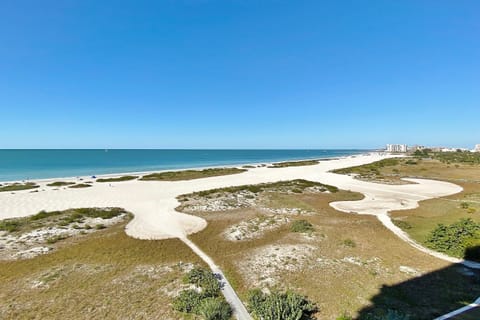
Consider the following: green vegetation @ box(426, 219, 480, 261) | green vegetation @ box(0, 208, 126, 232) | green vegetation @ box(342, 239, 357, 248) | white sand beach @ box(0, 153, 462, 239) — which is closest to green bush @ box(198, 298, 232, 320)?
white sand beach @ box(0, 153, 462, 239)

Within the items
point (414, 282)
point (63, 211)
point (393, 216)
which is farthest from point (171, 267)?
point (393, 216)

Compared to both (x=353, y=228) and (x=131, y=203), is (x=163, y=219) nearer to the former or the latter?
(x=131, y=203)

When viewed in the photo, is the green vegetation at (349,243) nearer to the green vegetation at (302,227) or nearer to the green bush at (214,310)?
the green vegetation at (302,227)

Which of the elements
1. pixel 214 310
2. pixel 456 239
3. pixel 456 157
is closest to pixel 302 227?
pixel 456 239

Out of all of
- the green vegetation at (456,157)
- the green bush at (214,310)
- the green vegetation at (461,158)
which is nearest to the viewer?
the green bush at (214,310)

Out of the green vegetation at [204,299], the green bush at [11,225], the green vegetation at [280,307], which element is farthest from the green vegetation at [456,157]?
the green bush at [11,225]

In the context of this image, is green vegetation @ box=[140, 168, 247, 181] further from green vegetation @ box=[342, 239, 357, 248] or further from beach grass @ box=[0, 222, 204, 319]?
green vegetation @ box=[342, 239, 357, 248]
